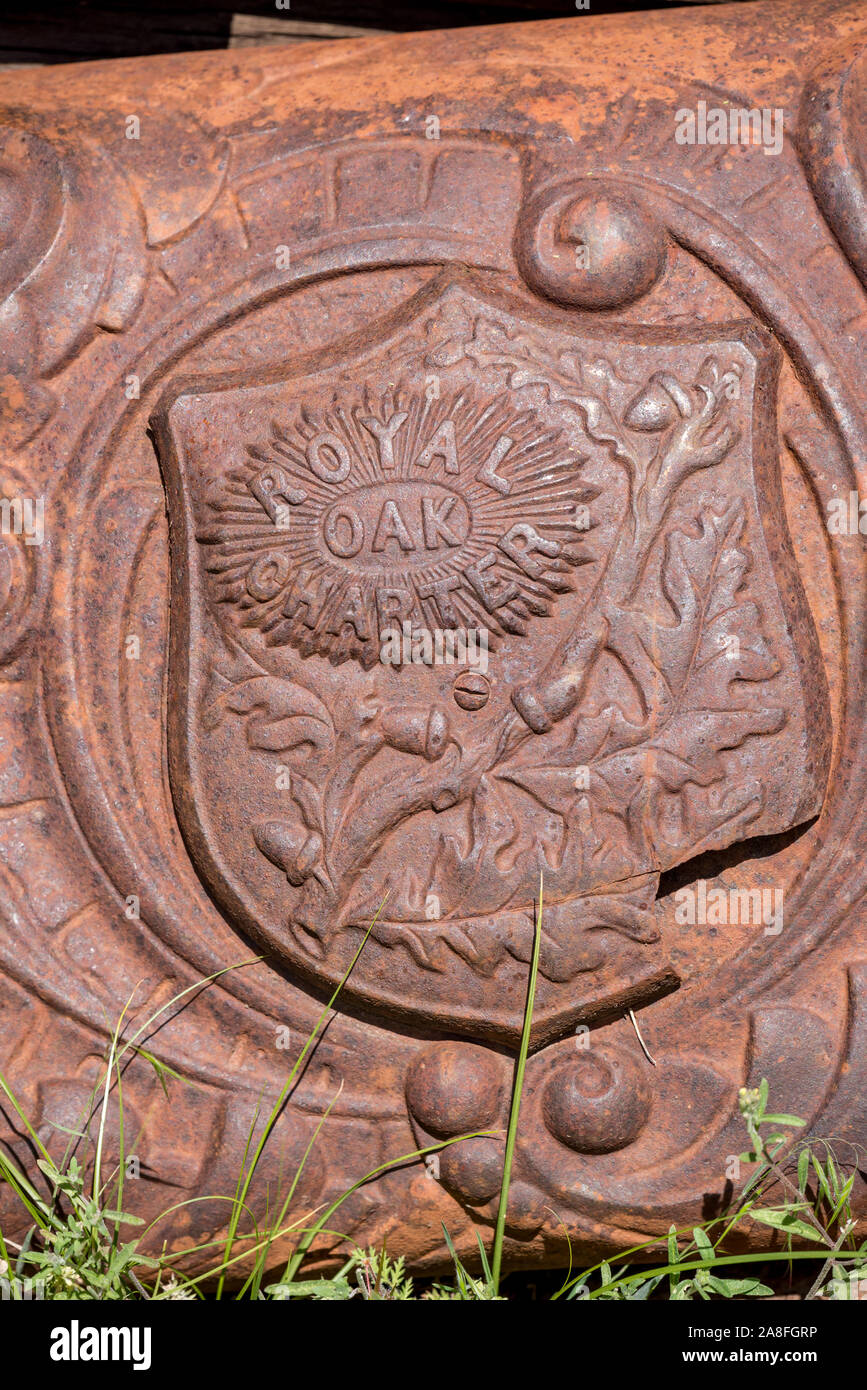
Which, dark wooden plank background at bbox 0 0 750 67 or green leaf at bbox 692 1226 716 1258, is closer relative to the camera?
green leaf at bbox 692 1226 716 1258

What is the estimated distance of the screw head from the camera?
1761 mm

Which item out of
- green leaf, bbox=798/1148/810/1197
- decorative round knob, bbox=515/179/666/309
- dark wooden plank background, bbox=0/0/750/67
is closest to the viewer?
green leaf, bbox=798/1148/810/1197

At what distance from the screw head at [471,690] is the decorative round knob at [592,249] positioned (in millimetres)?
626

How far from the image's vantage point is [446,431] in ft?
5.73

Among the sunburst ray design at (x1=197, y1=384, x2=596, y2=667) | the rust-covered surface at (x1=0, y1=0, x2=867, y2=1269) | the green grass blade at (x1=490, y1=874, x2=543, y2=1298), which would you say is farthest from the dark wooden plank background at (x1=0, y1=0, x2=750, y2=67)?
the green grass blade at (x1=490, y1=874, x2=543, y2=1298)

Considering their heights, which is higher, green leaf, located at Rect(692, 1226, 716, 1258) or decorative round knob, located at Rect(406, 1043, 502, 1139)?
decorative round knob, located at Rect(406, 1043, 502, 1139)

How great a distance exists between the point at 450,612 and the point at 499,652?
10cm

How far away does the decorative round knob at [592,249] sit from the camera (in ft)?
6.05

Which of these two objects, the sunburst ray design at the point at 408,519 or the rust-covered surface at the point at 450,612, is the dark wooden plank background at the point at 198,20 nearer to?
the rust-covered surface at the point at 450,612

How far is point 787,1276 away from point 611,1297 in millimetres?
396

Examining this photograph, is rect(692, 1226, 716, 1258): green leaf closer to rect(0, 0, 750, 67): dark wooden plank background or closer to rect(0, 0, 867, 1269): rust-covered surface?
rect(0, 0, 867, 1269): rust-covered surface

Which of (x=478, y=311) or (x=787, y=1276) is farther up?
(x=478, y=311)

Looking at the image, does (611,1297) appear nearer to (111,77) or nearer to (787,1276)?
(787,1276)

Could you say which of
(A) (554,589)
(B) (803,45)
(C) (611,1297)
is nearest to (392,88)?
(B) (803,45)
